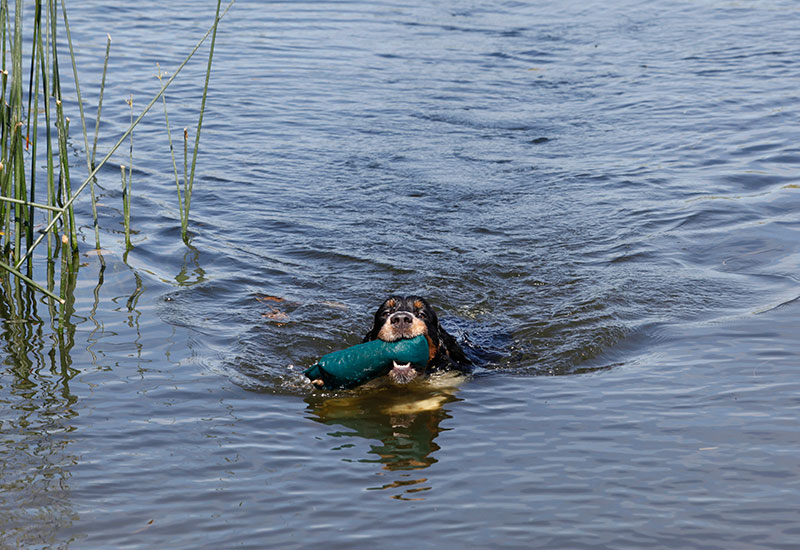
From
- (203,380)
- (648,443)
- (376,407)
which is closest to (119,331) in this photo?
(203,380)

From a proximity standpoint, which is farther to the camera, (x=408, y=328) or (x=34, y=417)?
(x=408, y=328)

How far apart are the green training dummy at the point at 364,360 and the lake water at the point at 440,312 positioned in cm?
16

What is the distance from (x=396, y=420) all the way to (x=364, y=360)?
0.37 m

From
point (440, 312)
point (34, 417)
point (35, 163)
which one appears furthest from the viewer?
point (440, 312)

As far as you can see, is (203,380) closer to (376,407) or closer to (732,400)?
(376,407)

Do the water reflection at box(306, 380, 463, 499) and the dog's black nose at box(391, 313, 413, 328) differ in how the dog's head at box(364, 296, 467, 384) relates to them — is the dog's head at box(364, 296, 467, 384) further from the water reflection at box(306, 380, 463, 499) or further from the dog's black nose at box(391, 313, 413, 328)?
the water reflection at box(306, 380, 463, 499)

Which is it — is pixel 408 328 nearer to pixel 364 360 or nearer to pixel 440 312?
pixel 364 360

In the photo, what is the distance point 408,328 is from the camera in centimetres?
526

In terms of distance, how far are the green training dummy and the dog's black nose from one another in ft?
0.30

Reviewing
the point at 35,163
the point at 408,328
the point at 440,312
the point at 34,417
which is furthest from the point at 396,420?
the point at 35,163

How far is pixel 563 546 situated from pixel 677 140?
7660 millimetres

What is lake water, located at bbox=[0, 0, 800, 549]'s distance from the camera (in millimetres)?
3959

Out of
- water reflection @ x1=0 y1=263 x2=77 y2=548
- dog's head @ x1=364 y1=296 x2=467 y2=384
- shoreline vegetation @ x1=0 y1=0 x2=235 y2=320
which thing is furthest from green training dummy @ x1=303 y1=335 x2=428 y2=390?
shoreline vegetation @ x1=0 y1=0 x2=235 y2=320

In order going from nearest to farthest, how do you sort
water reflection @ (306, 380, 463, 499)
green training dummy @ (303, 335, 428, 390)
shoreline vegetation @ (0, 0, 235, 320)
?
water reflection @ (306, 380, 463, 499)
green training dummy @ (303, 335, 428, 390)
shoreline vegetation @ (0, 0, 235, 320)
